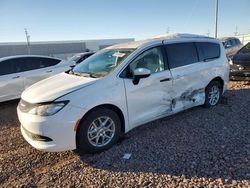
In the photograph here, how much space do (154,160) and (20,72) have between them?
5.52 m

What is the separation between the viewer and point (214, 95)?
5961 millimetres

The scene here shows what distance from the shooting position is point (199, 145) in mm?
4012

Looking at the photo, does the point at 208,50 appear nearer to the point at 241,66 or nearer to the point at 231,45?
the point at 241,66

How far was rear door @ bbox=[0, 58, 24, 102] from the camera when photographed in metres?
7.22

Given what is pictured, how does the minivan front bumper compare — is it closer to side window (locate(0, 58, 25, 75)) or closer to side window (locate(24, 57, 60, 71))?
side window (locate(0, 58, 25, 75))

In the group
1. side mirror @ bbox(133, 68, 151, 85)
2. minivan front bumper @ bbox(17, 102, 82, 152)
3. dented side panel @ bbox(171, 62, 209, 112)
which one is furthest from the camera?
dented side panel @ bbox(171, 62, 209, 112)

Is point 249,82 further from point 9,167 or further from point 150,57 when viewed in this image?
point 9,167

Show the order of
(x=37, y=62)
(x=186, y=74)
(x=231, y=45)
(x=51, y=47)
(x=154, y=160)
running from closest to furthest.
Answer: (x=154, y=160)
(x=186, y=74)
(x=37, y=62)
(x=231, y=45)
(x=51, y=47)

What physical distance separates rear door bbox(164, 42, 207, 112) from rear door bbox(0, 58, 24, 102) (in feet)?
15.5

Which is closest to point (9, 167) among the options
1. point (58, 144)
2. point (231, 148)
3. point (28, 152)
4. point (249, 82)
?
point (28, 152)

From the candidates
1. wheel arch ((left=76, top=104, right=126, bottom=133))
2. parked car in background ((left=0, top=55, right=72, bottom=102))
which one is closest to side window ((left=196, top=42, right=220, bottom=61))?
wheel arch ((left=76, top=104, right=126, bottom=133))

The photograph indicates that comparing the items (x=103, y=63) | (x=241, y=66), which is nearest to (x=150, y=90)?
(x=103, y=63)

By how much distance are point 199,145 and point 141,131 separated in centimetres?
115

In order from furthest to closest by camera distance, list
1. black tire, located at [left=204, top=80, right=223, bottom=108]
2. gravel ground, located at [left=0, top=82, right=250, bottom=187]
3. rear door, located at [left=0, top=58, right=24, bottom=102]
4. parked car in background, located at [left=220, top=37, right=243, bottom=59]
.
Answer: parked car in background, located at [left=220, top=37, right=243, bottom=59]
rear door, located at [left=0, top=58, right=24, bottom=102]
black tire, located at [left=204, top=80, right=223, bottom=108]
gravel ground, located at [left=0, top=82, right=250, bottom=187]
